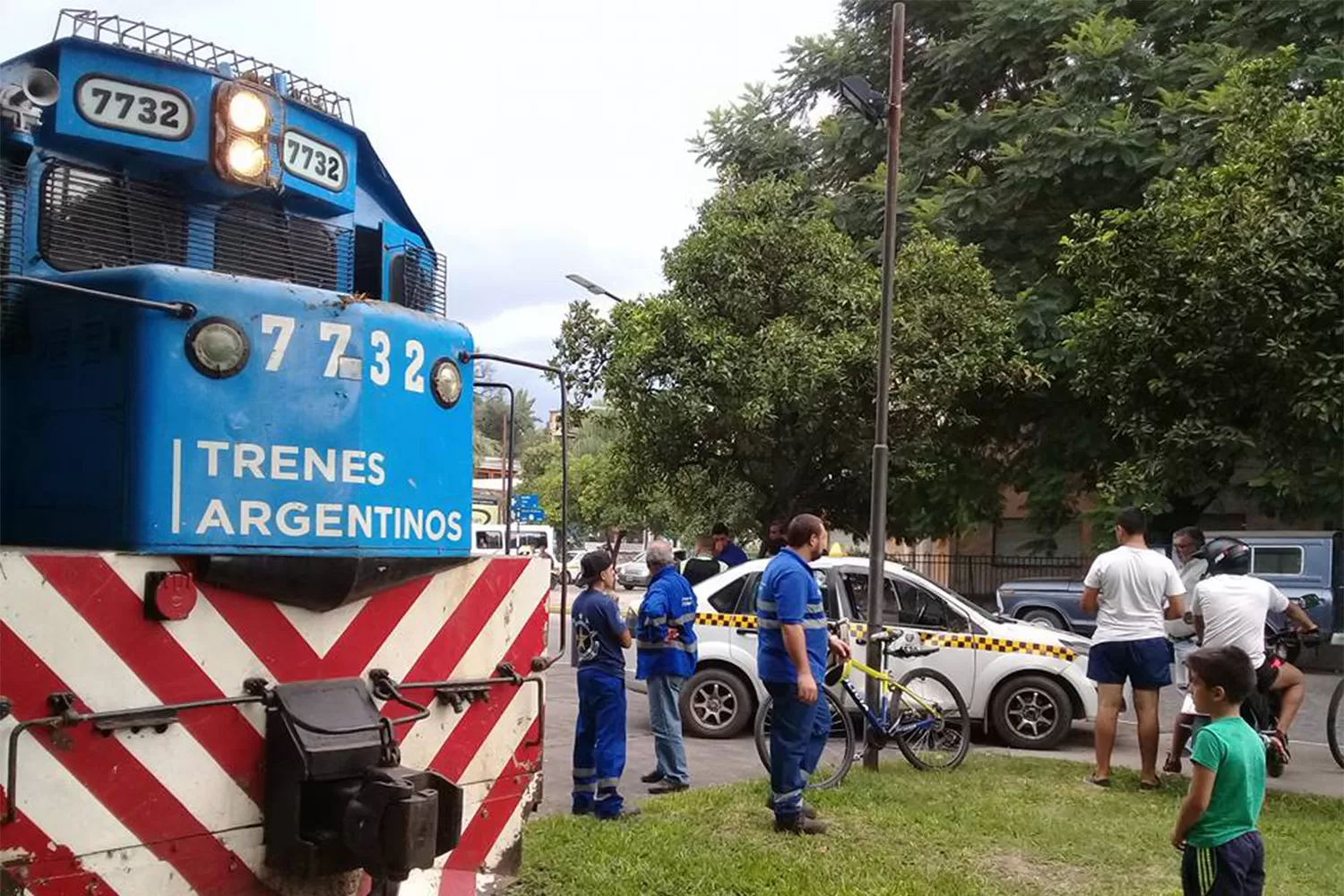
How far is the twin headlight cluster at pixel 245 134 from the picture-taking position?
Answer: 3949mm

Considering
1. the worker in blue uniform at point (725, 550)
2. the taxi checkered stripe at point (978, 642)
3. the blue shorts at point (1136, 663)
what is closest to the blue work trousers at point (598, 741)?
the taxi checkered stripe at point (978, 642)

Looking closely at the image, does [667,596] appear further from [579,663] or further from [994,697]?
[994,697]

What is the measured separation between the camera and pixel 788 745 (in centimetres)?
632

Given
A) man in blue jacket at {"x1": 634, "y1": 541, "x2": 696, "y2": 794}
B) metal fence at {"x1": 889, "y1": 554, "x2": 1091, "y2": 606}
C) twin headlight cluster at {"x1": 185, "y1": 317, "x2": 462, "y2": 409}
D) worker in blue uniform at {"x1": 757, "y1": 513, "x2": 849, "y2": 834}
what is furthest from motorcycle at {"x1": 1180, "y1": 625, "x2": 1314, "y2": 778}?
metal fence at {"x1": 889, "y1": 554, "x2": 1091, "y2": 606}

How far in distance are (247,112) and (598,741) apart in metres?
4.32

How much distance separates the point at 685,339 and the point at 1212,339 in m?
6.34

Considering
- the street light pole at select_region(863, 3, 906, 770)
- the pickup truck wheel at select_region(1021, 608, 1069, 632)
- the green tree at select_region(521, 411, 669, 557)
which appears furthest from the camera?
the pickup truck wheel at select_region(1021, 608, 1069, 632)

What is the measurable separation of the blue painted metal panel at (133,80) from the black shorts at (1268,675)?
7.23 m

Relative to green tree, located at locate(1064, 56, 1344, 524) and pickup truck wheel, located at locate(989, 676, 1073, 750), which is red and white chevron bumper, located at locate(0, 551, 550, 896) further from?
green tree, located at locate(1064, 56, 1344, 524)

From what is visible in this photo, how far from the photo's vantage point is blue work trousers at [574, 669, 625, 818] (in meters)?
7.02

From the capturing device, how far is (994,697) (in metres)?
10.2

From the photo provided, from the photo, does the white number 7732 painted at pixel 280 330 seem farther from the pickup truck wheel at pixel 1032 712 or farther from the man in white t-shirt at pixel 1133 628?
the pickup truck wheel at pixel 1032 712

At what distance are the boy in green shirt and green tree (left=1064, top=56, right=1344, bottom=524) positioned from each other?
9.29m

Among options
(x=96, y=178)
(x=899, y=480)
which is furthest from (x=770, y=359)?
(x=96, y=178)
